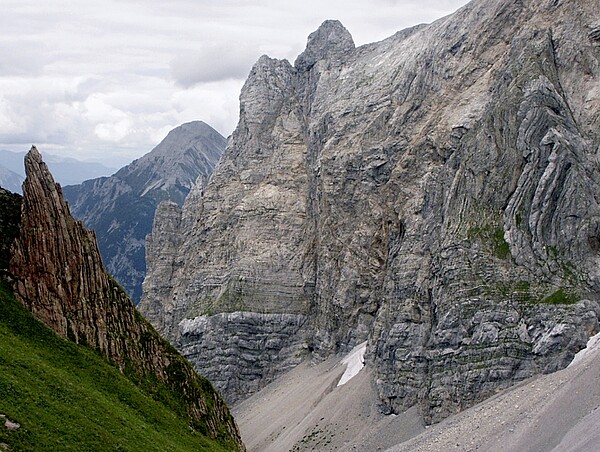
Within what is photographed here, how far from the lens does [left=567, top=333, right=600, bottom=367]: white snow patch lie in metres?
58.1

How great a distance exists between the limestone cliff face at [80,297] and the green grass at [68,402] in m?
1.69

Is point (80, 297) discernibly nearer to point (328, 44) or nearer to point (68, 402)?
point (68, 402)

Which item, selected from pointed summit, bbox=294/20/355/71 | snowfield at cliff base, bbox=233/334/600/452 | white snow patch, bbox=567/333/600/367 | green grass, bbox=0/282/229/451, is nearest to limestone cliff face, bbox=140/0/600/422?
pointed summit, bbox=294/20/355/71

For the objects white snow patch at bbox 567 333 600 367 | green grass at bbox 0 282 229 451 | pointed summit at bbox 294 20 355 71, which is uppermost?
pointed summit at bbox 294 20 355 71

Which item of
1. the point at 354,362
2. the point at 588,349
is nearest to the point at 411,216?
the point at 354,362

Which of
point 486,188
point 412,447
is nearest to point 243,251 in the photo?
point 486,188

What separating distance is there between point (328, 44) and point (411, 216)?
61.5m

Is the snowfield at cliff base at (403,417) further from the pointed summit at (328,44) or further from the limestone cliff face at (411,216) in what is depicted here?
the pointed summit at (328,44)

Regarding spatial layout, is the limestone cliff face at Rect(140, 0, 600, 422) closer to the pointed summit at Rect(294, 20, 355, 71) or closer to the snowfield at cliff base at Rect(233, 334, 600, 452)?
the pointed summit at Rect(294, 20, 355, 71)

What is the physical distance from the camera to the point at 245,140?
5236 inches

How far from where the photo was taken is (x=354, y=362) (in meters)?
93.4

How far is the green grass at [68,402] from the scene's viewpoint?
31469 mm

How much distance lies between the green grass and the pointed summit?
98951mm

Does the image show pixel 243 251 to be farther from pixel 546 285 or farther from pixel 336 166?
pixel 546 285
